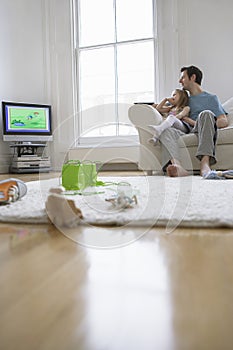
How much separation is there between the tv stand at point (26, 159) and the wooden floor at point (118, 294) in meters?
3.45

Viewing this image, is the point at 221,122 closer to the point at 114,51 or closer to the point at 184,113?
the point at 184,113

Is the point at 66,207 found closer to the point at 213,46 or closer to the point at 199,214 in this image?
the point at 199,214

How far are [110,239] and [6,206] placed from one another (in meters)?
0.51

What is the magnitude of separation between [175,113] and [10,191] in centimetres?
213

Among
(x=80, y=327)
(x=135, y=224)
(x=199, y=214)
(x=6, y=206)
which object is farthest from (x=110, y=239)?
(x=6, y=206)

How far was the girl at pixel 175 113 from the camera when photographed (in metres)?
2.70

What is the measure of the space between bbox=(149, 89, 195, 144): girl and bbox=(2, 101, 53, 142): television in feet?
5.41

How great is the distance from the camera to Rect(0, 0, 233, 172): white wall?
3883 millimetres

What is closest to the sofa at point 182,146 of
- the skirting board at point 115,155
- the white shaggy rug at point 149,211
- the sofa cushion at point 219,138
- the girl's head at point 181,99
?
the sofa cushion at point 219,138

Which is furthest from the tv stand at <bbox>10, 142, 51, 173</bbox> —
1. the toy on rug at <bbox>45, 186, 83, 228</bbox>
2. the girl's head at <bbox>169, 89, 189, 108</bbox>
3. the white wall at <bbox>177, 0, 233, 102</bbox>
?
the toy on rug at <bbox>45, 186, 83, 228</bbox>

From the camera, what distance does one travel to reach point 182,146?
2809 mm

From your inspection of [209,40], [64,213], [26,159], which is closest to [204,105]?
[209,40]

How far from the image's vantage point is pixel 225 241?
73 cm

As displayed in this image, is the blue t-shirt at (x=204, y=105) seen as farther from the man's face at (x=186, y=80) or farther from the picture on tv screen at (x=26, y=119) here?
the picture on tv screen at (x=26, y=119)
